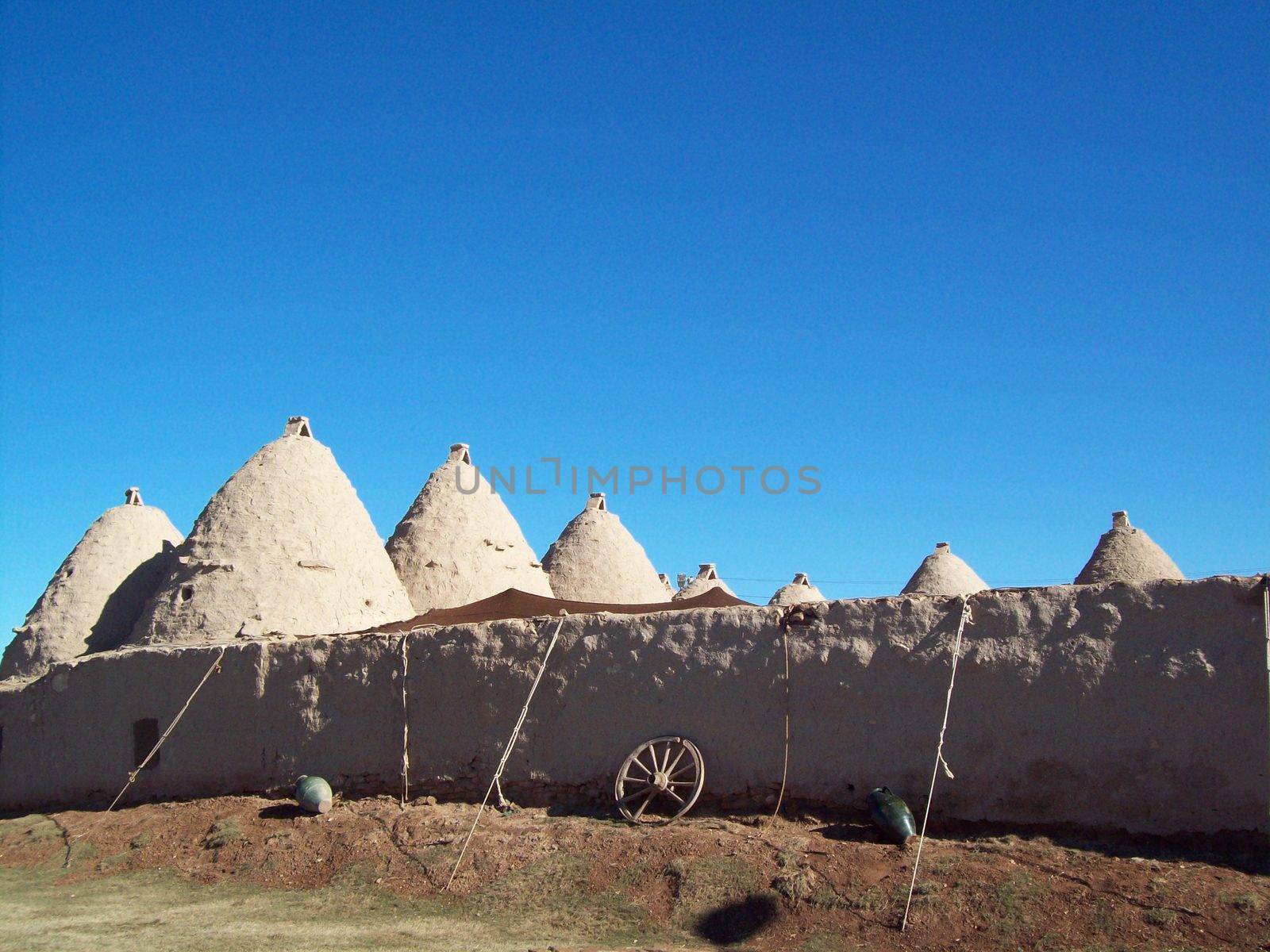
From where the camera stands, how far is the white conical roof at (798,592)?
2197cm

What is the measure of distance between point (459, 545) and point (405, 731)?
22.6 ft

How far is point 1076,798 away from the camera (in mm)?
6375

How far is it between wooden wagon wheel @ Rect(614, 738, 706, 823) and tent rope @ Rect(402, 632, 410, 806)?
192 cm

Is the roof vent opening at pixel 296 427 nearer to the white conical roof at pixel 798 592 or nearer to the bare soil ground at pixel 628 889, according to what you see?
the bare soil ground at pixel 628 889

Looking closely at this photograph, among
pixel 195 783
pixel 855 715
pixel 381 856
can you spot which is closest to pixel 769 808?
pixel 855 715

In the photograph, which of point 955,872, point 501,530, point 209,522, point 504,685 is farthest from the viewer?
point 501,530

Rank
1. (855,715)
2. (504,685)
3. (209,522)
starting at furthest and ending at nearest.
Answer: (209,522), (504,685), (855,715)

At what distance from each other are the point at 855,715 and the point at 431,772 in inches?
136

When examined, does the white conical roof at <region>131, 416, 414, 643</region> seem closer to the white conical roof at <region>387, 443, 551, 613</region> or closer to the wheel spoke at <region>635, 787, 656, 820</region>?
the white conical roof at <region>387, 443, 551, 613</region>

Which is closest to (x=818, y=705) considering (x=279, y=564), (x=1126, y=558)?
(x=279, y=564)

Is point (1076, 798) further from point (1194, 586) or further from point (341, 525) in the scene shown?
point (341, 525)

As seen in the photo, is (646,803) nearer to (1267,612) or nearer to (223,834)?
(223,834)

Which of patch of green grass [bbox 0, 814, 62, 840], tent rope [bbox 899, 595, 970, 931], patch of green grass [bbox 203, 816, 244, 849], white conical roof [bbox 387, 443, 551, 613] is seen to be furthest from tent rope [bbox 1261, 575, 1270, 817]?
white conical roof [bbox 387, 443, 551, 613]

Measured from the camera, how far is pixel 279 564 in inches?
499
